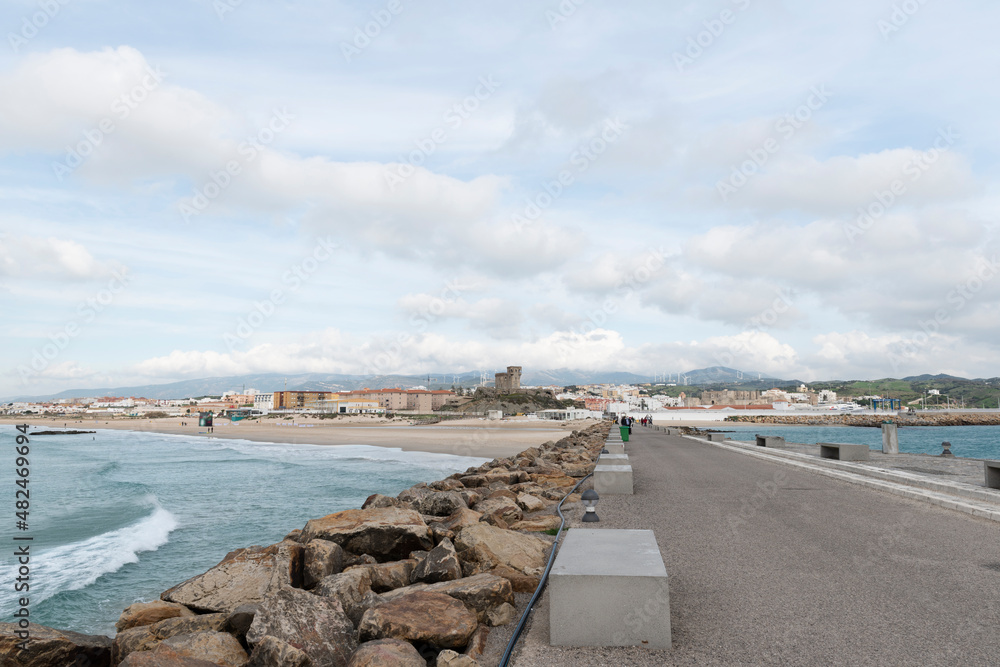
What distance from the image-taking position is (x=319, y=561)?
282 inches

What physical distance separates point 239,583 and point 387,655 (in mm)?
4171

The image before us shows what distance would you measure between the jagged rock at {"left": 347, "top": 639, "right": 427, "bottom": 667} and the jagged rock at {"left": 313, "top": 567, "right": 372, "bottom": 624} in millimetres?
1114

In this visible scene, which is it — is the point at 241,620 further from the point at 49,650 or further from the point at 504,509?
the point at 504,509

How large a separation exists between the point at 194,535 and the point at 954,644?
59.6ft

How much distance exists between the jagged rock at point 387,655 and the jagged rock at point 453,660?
0.46ft

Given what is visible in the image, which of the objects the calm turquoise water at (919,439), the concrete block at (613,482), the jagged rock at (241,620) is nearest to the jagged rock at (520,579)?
the jagged rock at (241,620)

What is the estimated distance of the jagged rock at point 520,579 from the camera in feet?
21.0

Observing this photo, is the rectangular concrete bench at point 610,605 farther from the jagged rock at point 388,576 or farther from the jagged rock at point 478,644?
the jagged rock at point 388,576

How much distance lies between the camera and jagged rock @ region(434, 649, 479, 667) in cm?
447

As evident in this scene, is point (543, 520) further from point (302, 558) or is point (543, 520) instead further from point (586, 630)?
point (586, 630)

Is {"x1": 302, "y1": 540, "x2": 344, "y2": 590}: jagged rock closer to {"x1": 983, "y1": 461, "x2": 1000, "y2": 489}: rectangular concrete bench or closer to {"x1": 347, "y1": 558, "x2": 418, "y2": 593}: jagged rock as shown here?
{"x1": 347, "y1": 558, "x2": 418, "y2": 593}: jagged rock

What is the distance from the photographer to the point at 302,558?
736 cm

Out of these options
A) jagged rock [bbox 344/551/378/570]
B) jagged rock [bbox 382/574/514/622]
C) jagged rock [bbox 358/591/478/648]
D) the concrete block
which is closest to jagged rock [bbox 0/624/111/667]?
jagged rock [bbox 344/551/378/570]

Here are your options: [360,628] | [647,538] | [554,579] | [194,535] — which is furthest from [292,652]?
[194,535]
